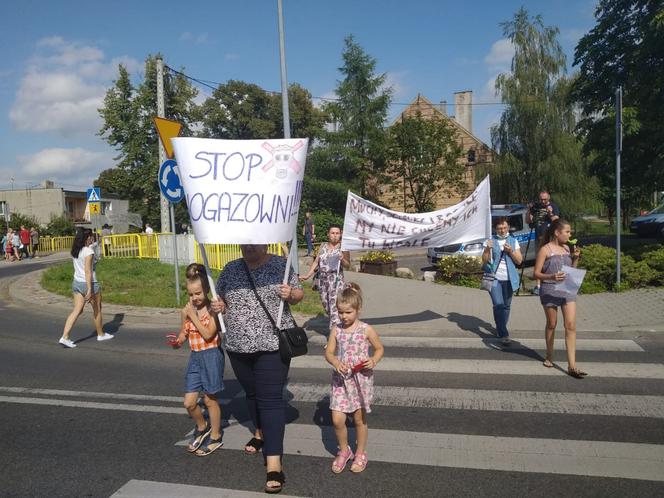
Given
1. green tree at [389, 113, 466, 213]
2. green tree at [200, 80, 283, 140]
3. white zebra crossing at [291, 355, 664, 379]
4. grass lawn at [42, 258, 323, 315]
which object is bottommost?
white zebra crossing at [291, 355, 664, 379]

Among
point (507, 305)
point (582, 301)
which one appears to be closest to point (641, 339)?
point (507, 305)

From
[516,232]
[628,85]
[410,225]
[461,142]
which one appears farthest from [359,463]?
[461,142]

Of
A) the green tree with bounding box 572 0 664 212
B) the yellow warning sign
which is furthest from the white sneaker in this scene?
the green tree with bounding box 572 0 664 212

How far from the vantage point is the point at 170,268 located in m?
17.9

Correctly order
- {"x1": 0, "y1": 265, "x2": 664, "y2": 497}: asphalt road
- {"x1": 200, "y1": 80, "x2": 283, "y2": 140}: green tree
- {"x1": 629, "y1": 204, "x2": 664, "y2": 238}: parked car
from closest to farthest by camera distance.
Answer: {"x1": 0, "y1": 265, "x2": 664, "y2": 497}: asphalt road → {"x1": 629, "y1": 204, "x2": 664, "y2": 238}: parked car → {"x1": 200, "y1": 80, "x2": 283, "y2": 140}: green tree

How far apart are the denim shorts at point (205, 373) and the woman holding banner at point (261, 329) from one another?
27 cm

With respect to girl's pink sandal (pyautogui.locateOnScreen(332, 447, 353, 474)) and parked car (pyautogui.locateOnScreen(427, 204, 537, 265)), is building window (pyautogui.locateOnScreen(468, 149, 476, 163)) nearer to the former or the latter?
parked car (pyautogui.locateOnScreen(427, 204, 537, 265))

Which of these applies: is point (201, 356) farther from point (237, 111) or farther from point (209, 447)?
point (237, 111)

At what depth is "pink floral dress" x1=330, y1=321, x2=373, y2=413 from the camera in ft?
13.1

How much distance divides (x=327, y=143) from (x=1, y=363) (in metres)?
28.2

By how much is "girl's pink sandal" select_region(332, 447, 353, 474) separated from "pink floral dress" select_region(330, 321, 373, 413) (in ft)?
1.10

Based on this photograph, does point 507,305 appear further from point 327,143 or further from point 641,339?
point 327,143

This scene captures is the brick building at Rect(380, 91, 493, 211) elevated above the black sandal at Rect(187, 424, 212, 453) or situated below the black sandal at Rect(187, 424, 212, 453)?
above

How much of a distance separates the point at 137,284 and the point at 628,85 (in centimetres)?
1661
